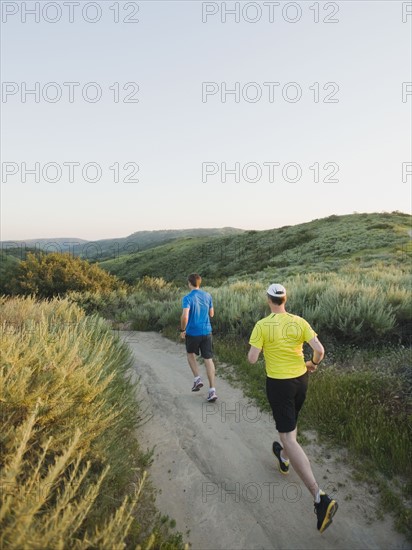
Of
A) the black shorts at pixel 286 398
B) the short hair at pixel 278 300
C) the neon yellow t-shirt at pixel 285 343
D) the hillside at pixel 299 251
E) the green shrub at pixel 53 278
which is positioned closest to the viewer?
the black shorts at pixel 286 398

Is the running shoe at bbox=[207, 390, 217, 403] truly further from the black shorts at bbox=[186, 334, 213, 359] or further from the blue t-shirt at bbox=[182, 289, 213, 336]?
the blue t-shirt at bbox=[182, 289, 213, 336]

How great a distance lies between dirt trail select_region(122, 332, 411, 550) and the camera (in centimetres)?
355

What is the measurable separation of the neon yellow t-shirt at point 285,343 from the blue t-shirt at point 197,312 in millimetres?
2701

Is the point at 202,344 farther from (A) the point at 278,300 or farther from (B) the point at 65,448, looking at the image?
(B) the point at 65,448

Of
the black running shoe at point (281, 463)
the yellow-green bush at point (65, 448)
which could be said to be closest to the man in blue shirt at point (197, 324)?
the black running shoe at point (281, 463)

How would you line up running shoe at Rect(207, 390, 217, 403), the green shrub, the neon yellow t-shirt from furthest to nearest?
the green shrub → running shoe at Rect(207, 390, 217, 403) → the neon yellow t-shirt

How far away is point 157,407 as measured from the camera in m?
6.49

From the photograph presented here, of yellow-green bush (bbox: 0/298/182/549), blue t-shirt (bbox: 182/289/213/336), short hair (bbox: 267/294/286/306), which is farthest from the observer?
blue t-shirt (bbox: 182/289/213/336)

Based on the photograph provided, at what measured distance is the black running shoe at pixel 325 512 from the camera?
3459mm

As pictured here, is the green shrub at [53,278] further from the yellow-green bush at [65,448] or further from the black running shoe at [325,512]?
the black running shoe at [325,512]

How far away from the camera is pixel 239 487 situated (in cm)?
429

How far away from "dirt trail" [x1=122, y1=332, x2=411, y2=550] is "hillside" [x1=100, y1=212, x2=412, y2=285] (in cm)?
1853

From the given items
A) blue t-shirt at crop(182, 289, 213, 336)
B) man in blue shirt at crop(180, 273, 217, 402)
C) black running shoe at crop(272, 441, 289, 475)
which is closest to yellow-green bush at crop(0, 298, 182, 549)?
black running shoe at crop(272, 441, 289, 475)

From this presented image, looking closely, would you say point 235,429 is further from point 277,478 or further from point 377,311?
point 377,311
